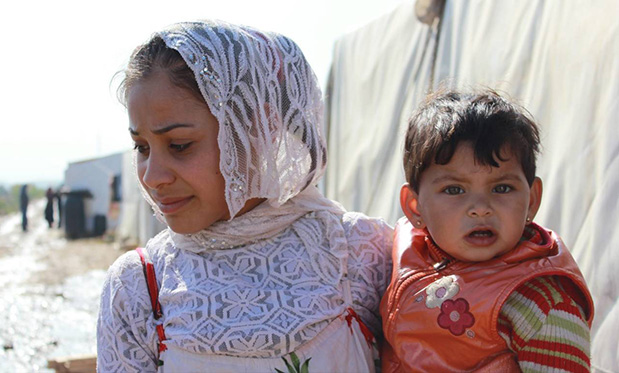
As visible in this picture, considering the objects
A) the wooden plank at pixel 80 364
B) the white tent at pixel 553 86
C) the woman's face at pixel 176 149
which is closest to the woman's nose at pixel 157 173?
the woman's face at pixel 176 149

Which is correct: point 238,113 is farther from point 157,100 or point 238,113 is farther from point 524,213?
point 524,213

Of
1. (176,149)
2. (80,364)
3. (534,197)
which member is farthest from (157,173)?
(80,364)

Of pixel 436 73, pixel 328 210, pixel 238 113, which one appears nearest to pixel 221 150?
pixel 238 113

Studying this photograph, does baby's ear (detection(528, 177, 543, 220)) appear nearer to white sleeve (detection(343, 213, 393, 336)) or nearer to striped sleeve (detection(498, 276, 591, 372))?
striped sleeve (detection(498, 276, 591, 372))

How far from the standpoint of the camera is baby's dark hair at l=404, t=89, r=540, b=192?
1.16 meters

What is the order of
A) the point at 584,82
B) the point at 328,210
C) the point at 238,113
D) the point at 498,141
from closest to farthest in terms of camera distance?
the point at 498,141 → the point at 238,113 → the point at 328,210 → the point at 584,82

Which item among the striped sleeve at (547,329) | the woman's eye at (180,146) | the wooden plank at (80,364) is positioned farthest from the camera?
the wooden plank at (80,364)

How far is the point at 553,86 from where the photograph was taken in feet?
6.34

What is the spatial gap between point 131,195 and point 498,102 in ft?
45.0

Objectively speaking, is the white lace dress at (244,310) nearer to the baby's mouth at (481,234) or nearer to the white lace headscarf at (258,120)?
the white lace headscarf at (258,120)

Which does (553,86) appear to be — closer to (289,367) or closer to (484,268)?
(484,268)

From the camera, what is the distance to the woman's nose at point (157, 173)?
1220 mm

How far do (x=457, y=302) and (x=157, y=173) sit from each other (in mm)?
682

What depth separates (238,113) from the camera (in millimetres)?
1287
